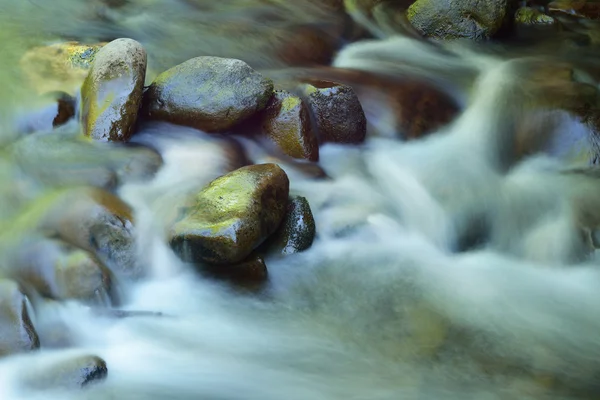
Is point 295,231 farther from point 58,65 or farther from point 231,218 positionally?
point 58,65

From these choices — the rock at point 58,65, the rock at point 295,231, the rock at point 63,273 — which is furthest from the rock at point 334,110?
the rock at point 63,273

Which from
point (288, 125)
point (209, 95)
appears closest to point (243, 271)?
point (288, 125)

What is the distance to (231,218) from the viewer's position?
170 inches

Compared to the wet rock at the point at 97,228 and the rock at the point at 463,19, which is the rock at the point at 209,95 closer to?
the wet rock at the point at 97,228

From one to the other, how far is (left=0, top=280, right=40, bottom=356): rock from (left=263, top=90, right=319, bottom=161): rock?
100.0 inches

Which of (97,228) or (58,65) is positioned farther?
(58,65)

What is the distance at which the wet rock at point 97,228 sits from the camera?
4266mm

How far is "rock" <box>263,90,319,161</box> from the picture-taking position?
560 cm

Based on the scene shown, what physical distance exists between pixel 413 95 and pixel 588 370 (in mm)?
3431

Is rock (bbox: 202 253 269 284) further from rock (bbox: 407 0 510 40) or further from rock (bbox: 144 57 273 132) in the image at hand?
rock (bbox: 407 0 510 40)

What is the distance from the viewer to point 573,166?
5918 mm

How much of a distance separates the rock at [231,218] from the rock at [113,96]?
1.08m

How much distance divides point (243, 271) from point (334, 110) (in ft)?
6.44

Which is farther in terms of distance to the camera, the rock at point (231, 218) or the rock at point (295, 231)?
the rock at point (295, 231)
